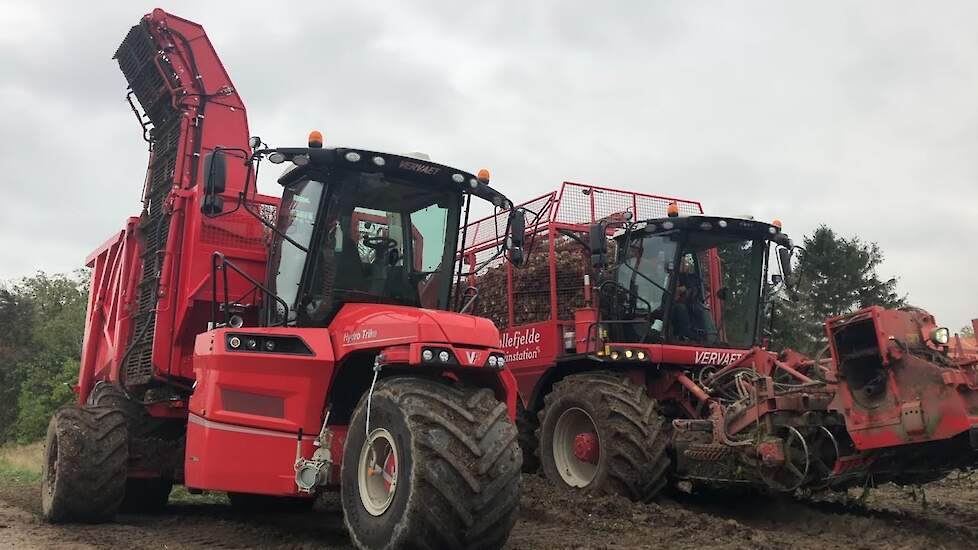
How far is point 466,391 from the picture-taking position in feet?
15.6

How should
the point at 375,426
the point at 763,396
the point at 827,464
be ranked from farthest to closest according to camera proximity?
the point at 763,396, the point at 827,464, the point at 375,426

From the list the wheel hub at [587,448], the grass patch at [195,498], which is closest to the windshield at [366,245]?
the wheel hub at [587,448]

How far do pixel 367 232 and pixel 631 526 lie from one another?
304 centimetres

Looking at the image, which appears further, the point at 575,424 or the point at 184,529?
the point at 575,424

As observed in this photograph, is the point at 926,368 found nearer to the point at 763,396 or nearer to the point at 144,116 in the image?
the point at 763,396

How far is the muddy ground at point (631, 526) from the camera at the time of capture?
5641 mm

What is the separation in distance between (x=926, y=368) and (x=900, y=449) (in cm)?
66

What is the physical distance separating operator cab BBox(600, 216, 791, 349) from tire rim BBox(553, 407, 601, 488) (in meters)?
0.99

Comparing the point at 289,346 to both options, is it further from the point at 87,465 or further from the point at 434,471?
the point at 87,465

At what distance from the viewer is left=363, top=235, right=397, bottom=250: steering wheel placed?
5.84m

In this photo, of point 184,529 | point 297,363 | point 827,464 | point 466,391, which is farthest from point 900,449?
point 184,529

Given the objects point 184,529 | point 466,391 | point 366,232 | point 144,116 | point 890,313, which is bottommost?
point 184,529

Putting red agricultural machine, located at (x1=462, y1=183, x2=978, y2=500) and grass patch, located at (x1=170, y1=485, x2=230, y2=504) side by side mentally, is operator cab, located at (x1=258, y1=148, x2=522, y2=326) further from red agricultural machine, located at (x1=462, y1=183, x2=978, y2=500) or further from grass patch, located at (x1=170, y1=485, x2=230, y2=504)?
grass patch, located at (x1=170, y1=485, x2=230, y2=504)

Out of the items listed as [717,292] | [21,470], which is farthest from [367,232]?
[21,470]
